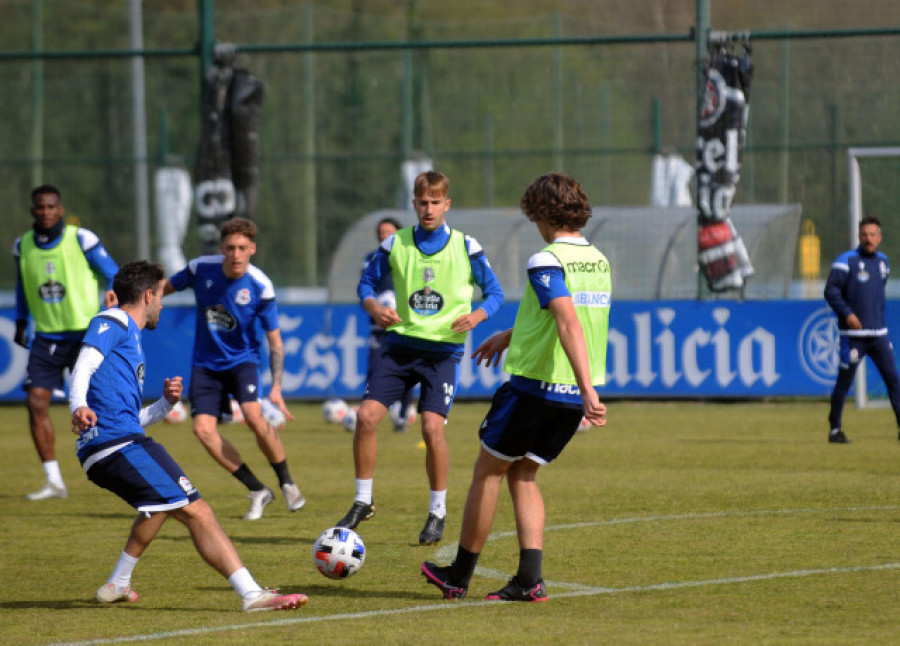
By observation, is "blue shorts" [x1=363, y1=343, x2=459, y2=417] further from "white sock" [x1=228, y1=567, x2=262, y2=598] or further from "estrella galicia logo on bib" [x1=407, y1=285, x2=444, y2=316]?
"white sock" [x1=228, y1=567, x2=262, y2=598]

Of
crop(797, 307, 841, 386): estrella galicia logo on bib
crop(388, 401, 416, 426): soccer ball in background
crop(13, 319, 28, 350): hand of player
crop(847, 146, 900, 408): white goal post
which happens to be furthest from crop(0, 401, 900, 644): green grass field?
crop(847, 146, 900, 408): white goal post

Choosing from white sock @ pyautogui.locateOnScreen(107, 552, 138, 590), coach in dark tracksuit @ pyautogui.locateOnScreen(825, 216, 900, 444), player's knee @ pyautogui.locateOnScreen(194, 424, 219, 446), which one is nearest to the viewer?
white sock @ pyautogui.locateOnScreen(107, 552, 138, 590)

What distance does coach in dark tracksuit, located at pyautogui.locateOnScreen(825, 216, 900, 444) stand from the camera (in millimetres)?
14891

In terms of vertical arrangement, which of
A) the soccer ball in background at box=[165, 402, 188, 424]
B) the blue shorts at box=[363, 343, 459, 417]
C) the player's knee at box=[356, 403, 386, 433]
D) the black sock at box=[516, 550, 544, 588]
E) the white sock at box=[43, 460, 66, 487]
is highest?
the blue shorts at box=[363, 343, 459, 417]

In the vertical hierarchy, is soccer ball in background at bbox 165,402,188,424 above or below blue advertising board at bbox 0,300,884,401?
below

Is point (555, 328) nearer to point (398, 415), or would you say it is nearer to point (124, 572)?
point (124, 572)

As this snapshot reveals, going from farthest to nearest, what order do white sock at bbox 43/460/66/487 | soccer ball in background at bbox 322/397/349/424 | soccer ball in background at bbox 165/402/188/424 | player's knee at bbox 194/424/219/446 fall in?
soccer ball in background at bbox 165/402/188/424 < soccer ball in background at bbox 322/397/349/424 < white sock at bbox 43/460/66/487 < player's knee at bbox 194/424/219/446

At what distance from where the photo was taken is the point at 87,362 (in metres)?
7.26

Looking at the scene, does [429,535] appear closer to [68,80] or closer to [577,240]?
[577,240]

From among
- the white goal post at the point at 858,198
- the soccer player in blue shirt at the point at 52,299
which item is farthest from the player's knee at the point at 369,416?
the white goal post at the point at 858,198

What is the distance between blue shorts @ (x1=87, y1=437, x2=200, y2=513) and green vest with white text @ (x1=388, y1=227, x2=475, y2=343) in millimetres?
2638

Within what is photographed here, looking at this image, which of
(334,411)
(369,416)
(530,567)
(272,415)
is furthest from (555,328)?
(334,411)

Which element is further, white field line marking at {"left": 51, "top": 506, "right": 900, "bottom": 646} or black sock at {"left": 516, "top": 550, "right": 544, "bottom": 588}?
black sock at {"left": 516, "top": 550, "right": 544, "bottom": 588}

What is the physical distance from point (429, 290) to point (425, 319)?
0.61ft
